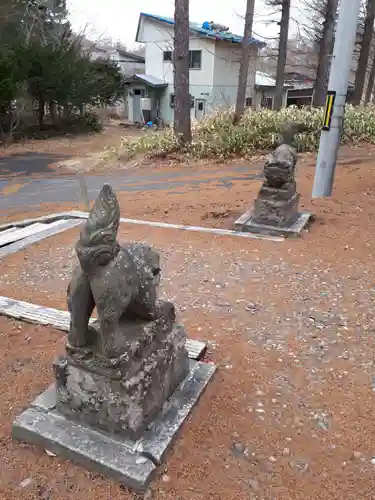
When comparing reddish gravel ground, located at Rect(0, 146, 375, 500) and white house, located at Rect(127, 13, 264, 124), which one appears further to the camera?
white house, located at Rect(127, 13, 264, 124)

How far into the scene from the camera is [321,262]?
4980 millimetres

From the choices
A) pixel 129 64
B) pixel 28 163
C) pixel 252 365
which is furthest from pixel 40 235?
pixel 129 64

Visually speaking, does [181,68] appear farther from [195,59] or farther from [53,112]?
[195,59]

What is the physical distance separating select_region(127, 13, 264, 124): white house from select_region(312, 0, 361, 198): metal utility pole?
16192mm

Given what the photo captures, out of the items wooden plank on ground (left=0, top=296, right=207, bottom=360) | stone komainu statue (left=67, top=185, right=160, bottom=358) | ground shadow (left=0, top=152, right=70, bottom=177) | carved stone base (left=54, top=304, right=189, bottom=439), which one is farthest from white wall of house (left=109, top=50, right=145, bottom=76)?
carved stone base (left=54, top=304, right=189, bottom=439)

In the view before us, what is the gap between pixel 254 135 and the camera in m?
13.9

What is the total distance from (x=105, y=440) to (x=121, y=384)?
13.6 inches

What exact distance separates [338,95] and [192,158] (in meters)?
7.16

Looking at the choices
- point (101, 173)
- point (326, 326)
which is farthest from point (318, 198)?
point (101, 173)

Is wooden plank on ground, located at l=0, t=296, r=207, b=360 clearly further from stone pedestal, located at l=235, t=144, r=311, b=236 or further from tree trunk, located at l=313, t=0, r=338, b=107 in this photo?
tree trunk, located at l=313, t=0, r=338, b=107

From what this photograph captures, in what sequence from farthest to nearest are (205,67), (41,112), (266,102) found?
(266,102) → (205,67) → (41,112)

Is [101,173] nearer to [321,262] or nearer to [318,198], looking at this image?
[318,198]

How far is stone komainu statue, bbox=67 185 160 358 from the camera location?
80.3 inches

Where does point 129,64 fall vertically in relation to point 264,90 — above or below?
above
